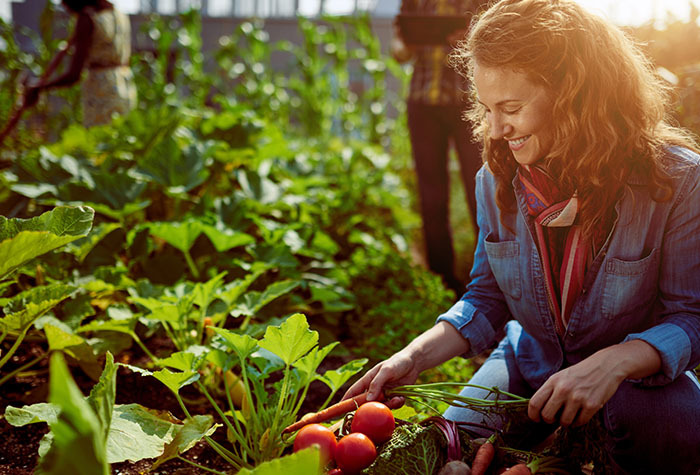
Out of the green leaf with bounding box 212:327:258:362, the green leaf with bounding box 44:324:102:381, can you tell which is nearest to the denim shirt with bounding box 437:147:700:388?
the green leaf with bounding box 212:327:258:362

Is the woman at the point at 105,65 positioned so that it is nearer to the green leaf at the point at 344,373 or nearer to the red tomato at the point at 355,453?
the green leaf at the point at 344,373

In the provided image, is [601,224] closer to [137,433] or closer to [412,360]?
[412,360]

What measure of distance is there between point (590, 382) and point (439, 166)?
2.04 meters

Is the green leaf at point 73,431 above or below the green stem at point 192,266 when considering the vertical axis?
above

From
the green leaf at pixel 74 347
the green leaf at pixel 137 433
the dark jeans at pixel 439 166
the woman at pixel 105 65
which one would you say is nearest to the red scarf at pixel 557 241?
the green leaf at pixel 137 433

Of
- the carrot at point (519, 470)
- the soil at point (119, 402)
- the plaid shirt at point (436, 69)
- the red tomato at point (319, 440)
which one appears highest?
the plaid shirt at point (436, 69)

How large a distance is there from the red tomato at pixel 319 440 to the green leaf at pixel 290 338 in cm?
17

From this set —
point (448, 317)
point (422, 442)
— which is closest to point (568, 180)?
point (448, 317)

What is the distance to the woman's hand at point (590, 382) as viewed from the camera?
126cm

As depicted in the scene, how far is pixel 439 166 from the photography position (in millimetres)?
3201

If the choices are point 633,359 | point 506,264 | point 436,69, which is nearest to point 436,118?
point 436,69

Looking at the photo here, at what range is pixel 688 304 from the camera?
1397 mm

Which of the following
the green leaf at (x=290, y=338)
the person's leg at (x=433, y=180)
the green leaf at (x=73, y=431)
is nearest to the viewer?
the green leaf at (x=73, y=431)

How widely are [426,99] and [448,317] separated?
1.66 meters
